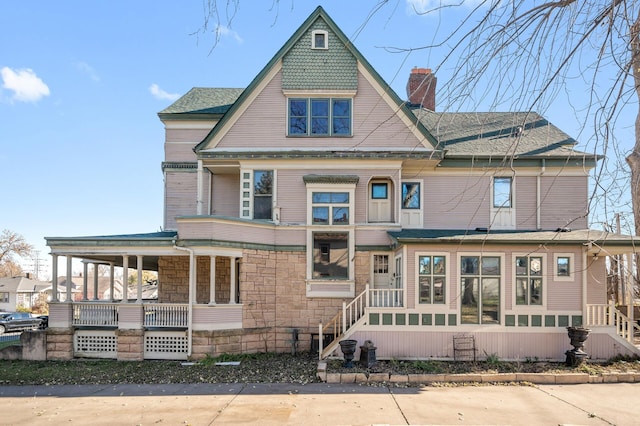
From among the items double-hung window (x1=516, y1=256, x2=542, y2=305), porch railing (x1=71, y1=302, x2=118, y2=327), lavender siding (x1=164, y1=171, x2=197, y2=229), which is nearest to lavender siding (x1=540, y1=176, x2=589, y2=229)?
double-hung window (x1=516, y1=256, x2=542, y2=305)

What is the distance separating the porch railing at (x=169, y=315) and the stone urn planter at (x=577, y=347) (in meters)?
10.8

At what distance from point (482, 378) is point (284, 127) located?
9.75m

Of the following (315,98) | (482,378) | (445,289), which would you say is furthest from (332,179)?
(482,378)

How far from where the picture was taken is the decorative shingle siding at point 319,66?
14719 millimetres

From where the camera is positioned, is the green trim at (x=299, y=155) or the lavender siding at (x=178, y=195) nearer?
the green trim at (x=299, y=155)

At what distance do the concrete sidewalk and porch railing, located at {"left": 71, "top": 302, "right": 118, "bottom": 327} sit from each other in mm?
3180

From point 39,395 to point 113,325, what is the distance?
12.2 feet

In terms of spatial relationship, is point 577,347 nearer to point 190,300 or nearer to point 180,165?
point 190,300

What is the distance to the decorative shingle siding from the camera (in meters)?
14.7

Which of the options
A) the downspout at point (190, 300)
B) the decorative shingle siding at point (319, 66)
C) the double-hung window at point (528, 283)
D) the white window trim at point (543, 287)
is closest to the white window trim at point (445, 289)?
the white window trim at point (543, 287)

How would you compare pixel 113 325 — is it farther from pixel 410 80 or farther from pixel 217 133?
pixel 410 80

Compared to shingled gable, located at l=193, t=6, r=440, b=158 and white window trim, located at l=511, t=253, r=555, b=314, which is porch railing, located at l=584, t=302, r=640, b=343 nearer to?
white window trim, located at l=511, t=253, r=555, b=314

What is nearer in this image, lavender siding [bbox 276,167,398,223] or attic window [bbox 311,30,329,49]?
lavender siding [bbox 276,167,398,223]

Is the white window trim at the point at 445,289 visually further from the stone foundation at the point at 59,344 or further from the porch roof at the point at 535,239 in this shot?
the stone foundation at the point at 59,344
